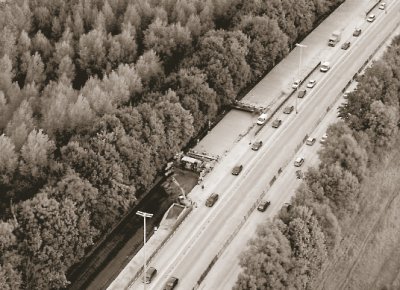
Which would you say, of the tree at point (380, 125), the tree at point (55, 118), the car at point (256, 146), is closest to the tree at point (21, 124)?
the tree at point (55, 118)

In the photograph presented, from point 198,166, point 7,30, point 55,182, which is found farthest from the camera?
point 7,30

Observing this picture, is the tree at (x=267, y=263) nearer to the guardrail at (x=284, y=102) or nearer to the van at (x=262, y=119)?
the guardrail at (x=284, y=102)

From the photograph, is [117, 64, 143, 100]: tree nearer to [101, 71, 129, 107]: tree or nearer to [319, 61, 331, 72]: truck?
[101, 71, 129, 107]: tree

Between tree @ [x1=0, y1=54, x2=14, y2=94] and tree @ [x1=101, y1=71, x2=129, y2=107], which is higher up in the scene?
tree @ [x1=101, y1=71, x2=129, y2=107]

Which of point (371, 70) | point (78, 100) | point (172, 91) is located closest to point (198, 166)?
point (172, 91)

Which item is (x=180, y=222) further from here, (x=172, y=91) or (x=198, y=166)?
(x=172, y=91)

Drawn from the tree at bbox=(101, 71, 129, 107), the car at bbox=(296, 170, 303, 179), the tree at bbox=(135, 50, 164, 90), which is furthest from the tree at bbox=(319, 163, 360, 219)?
the tree at bbox=(135, 50, 164, 90)
